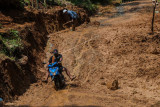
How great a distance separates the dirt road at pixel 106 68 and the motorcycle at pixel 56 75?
0.81ft

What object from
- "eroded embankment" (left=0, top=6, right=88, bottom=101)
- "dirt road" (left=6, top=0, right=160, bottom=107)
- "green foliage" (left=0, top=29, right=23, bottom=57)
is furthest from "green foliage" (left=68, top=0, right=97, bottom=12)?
"green foliage" (left=0, top=29, right=23, bottom=57)

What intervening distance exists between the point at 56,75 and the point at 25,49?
257 cm

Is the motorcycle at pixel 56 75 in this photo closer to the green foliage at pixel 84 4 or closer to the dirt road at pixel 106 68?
the dirt road at pixel 106 68

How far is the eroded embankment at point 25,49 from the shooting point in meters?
5.53

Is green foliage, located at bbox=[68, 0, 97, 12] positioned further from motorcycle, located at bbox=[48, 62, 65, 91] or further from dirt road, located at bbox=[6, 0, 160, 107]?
motorcycle, located at bbox=[48, 62, 65, 91]

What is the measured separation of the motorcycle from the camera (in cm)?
586

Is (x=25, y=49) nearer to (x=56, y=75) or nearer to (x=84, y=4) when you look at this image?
(x=56, y=75)

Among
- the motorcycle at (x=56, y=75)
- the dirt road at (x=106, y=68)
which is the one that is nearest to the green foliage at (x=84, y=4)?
the dirt road at (x=106, y=68)

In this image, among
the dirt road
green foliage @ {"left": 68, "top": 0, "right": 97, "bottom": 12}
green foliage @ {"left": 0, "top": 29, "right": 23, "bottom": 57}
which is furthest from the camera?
green foliage @ {"left": 68, "top": 0, "right": 97, "bottom": 12}

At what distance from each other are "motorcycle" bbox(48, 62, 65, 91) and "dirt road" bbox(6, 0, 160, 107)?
247 mm

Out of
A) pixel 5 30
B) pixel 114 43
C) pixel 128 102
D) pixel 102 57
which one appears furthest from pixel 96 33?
pixel 128 102

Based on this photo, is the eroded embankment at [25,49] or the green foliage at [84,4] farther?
the green foliage at [84,4]

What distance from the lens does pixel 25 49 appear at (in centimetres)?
771

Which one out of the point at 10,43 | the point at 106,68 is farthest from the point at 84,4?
the point at 10,43
